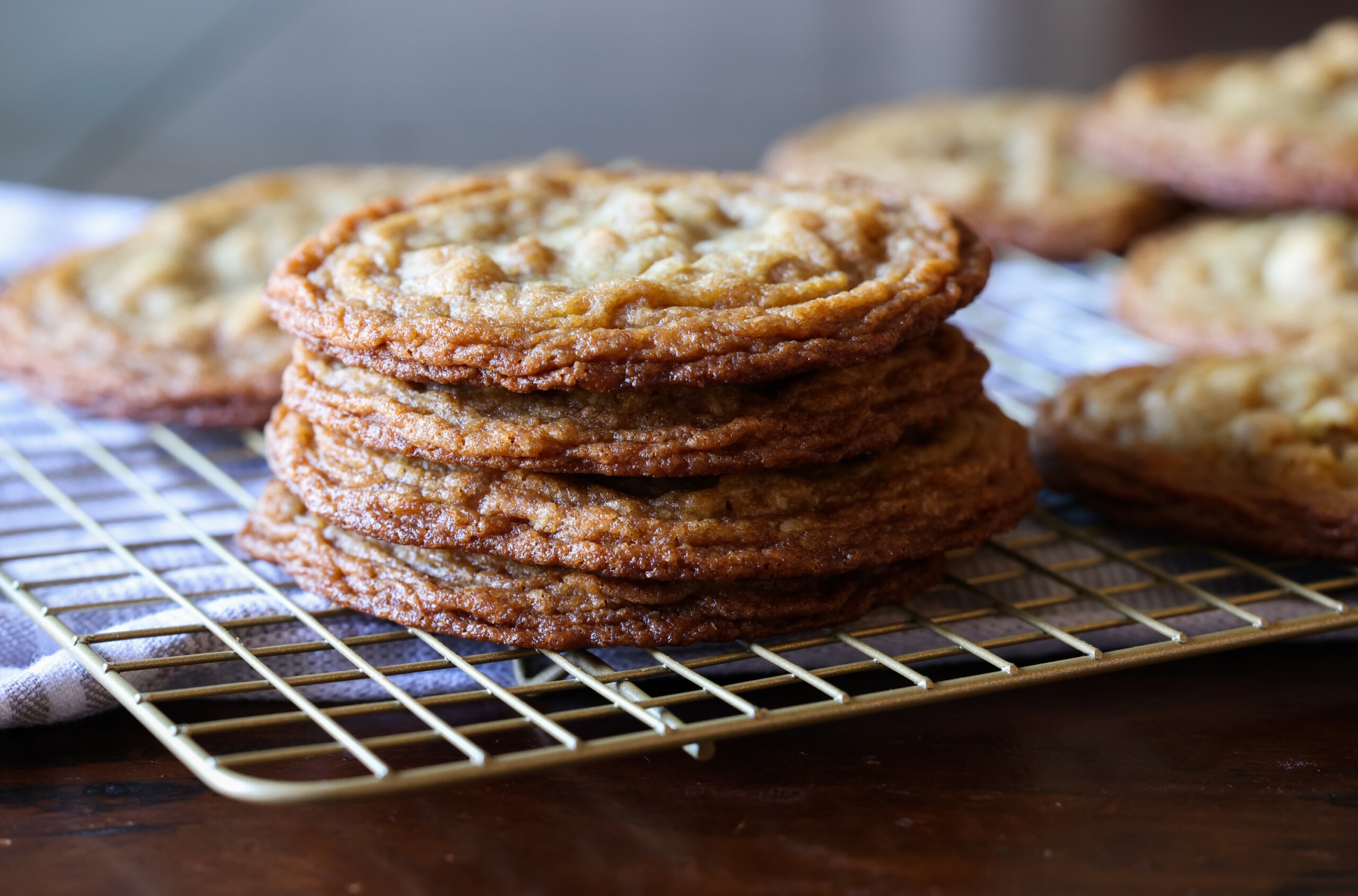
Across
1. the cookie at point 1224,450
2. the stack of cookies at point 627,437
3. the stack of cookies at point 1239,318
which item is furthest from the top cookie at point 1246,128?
the stack of cookies at point 627,437

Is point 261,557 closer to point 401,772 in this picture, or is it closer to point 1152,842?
point 401,772

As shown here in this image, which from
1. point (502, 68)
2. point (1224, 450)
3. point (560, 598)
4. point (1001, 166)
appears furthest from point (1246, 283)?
point (502, 68)

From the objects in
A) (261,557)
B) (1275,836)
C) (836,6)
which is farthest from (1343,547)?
(836,6)

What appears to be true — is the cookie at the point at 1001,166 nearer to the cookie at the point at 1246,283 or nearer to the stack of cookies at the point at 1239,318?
the stack of cookies at the point at 1239,318

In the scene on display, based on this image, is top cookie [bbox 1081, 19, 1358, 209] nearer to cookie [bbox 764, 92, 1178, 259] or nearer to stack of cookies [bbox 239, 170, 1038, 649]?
cookie [bbox 764, 92, 1178, 259]

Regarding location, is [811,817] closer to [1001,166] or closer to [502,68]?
[1001,166]

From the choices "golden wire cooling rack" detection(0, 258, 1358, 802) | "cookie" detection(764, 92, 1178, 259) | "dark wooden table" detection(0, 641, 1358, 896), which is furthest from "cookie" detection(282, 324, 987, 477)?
"cookie" detection(764, 92, 1178, 259)
